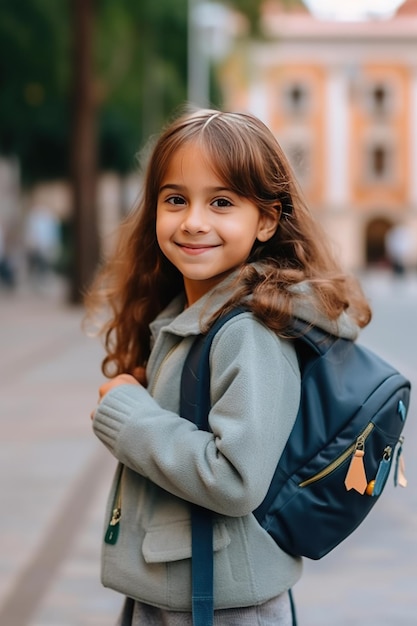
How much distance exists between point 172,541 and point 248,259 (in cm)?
53

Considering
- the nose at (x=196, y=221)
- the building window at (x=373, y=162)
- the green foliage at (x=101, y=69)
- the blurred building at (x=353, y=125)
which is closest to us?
the nose at (x=196, y=221)

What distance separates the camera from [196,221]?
186cm

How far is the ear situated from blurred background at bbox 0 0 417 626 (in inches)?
14.7

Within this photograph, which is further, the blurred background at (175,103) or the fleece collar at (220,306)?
the blurred background at (175,103)

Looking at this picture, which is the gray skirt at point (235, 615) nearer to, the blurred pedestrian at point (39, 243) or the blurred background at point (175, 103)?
the blurred background at point (175, 103)

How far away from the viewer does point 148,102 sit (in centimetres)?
2772

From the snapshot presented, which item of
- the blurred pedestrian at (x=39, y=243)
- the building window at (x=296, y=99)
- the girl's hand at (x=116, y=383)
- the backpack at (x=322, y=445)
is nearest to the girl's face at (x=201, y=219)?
the backpack at (x=322, y=445)

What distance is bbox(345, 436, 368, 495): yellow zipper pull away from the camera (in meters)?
1.83

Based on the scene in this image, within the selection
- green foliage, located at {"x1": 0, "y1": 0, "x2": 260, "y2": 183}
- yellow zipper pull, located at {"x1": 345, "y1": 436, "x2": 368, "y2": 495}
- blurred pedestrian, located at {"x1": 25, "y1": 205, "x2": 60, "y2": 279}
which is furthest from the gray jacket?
blurred pedestrian, located at {"x1": 25, "y1": 205, "x2": 60, "y2": 279}

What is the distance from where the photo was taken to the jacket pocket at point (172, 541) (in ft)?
6.03

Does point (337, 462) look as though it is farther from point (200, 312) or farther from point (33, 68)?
point (33, 68)

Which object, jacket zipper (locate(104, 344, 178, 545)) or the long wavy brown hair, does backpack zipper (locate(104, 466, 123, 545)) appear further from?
the long wavy brown hair

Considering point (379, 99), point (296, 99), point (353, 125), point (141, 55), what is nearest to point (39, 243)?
point (141, 55)

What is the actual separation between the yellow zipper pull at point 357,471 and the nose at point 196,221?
456 mm
